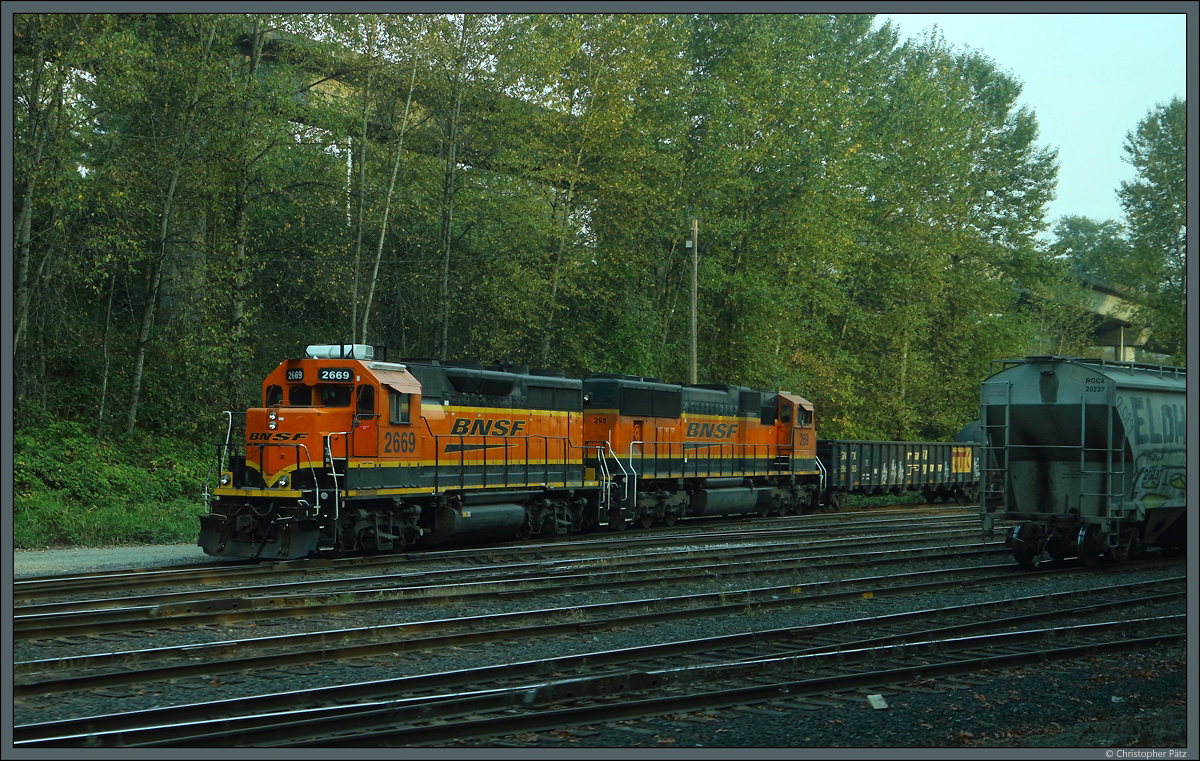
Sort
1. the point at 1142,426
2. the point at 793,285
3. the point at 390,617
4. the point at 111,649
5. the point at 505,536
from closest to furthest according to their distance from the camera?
the point at 111,649
the point at 390,617
the point at 1142,426
the point at 505,536
the point at 793,285

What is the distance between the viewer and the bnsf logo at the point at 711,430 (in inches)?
1054

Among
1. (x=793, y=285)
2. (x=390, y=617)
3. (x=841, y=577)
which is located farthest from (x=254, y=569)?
(x=793, y=285)

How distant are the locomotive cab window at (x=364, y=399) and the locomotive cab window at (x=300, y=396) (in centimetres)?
84

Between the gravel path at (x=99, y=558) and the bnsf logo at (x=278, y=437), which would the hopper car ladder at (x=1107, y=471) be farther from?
the gravel path at (x=99, y=558)

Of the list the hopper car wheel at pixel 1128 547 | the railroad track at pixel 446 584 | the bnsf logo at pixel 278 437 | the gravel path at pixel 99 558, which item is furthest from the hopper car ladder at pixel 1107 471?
the gravel path at pixel 99 558

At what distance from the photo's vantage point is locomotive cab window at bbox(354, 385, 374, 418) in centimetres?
1703

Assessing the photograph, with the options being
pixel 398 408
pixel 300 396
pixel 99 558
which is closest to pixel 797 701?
pixel 398 408

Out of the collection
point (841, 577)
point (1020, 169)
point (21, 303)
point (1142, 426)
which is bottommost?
point (841, 577)

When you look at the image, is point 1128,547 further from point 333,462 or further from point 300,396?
point 300,396

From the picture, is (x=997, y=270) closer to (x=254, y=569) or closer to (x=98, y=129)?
(x=98, y=129)

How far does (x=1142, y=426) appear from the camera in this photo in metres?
17.4

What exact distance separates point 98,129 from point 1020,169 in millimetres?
39947

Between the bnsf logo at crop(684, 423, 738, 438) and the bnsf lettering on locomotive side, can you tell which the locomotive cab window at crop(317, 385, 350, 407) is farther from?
the bnsf logo at crop(684, 423, 738, 438)

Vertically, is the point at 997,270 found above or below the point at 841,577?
above
